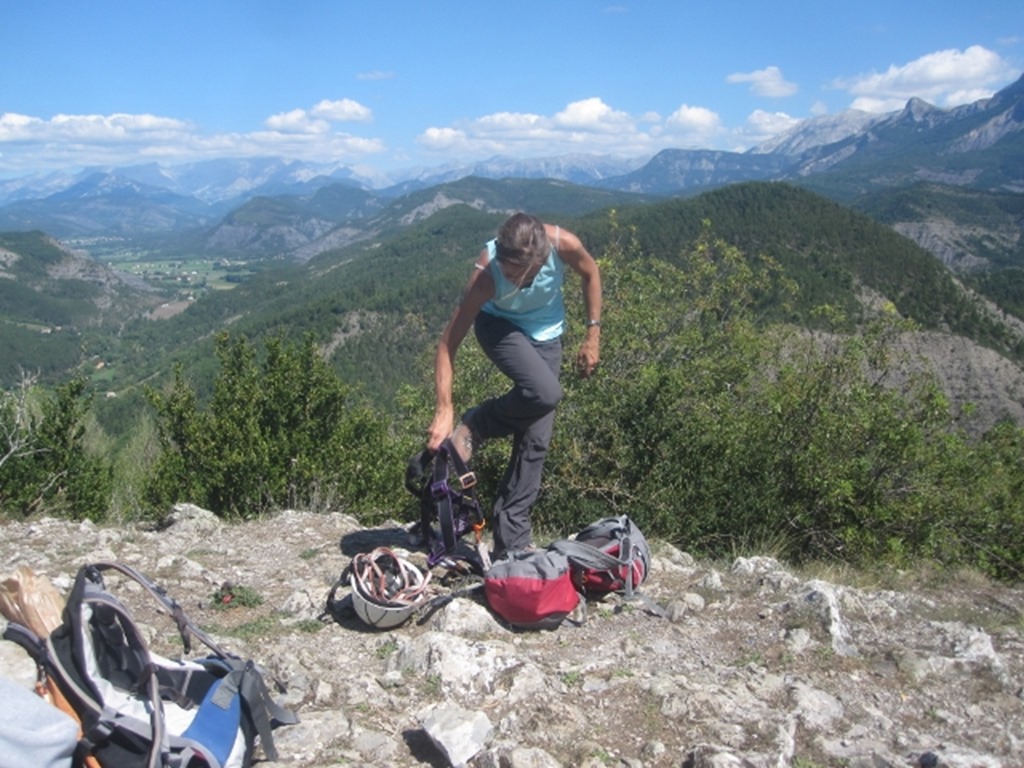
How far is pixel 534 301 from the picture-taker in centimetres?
447

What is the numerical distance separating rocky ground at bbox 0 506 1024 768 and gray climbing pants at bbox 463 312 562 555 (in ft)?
1.91

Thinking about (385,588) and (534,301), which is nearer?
(385,588)

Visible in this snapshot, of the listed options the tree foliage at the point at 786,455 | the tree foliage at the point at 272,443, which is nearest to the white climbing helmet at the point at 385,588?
the tree foliage at the point at 786,455

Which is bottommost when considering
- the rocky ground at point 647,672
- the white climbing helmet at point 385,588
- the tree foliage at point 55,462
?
the tree foliage at point 55,462

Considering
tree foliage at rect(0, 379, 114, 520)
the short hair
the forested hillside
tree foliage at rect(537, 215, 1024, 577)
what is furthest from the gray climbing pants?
tree foliage at rect(0, 379, 114, 520)

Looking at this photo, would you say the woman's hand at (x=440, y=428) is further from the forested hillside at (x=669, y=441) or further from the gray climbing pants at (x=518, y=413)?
the forested hillside at (x=669, y=441)

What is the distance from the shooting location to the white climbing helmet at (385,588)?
4.11 m

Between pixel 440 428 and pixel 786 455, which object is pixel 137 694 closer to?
pixel 440 428

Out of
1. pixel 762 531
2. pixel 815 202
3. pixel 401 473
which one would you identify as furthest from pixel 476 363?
pixel 815 202

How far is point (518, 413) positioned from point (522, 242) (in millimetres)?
1078

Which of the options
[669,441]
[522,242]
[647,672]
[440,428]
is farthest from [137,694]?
[669,441]

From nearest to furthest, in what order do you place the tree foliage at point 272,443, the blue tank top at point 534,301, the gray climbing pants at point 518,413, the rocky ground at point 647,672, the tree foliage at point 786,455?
1. the rocky ground at point 647,672
2. the blue tank top at point 534,301
3. the gray climbing pants at point 518,413
4. the tree foliage at point 786,455
5. the tree foliage at point 272,443

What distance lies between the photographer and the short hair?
411 centimetres

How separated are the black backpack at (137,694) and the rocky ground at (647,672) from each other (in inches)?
12.4
